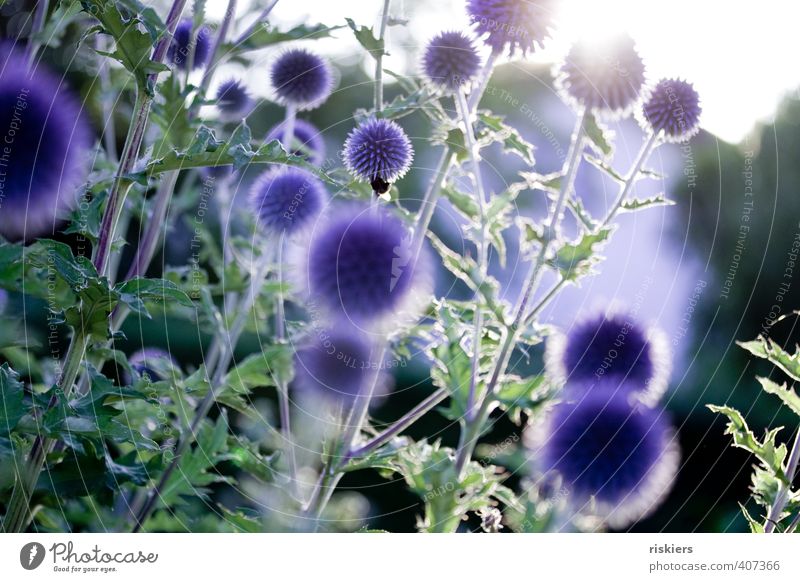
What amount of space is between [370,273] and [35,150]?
62cm

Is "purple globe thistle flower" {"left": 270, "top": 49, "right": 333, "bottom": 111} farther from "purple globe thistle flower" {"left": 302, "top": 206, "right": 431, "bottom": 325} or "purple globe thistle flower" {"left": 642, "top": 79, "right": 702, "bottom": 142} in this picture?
"purple globe thistle flower" {"left": 642, "top": 79, "right": 702, "bottom": 142}

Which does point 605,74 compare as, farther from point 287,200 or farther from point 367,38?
point 287,200

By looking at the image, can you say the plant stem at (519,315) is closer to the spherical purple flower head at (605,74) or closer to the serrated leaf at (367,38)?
the spherical purple flower head at (605,74)

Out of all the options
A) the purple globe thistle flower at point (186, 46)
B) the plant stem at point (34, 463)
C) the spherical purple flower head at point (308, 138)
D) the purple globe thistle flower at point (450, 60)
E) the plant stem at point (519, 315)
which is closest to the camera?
the plant stem at point (34, 463)

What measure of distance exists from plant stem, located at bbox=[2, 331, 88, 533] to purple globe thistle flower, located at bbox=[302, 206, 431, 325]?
1.54 ft

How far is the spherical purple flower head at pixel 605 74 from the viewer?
1.41 m

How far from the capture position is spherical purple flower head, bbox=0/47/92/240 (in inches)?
49.4

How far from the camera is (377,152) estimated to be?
1.37m

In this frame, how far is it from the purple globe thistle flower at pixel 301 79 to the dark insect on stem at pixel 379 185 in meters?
0.56

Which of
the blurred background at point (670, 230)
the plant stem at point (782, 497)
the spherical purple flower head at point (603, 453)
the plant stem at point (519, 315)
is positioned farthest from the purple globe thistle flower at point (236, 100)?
the plant stem at point (782, 497)

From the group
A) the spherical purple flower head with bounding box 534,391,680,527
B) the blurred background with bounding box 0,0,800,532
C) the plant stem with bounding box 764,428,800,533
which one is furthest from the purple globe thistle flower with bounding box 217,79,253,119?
the plant stem with bounding box 764,428,800,533

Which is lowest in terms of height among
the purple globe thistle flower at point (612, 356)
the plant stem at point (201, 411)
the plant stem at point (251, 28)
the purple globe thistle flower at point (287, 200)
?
the plant stem at point (201, 411)
